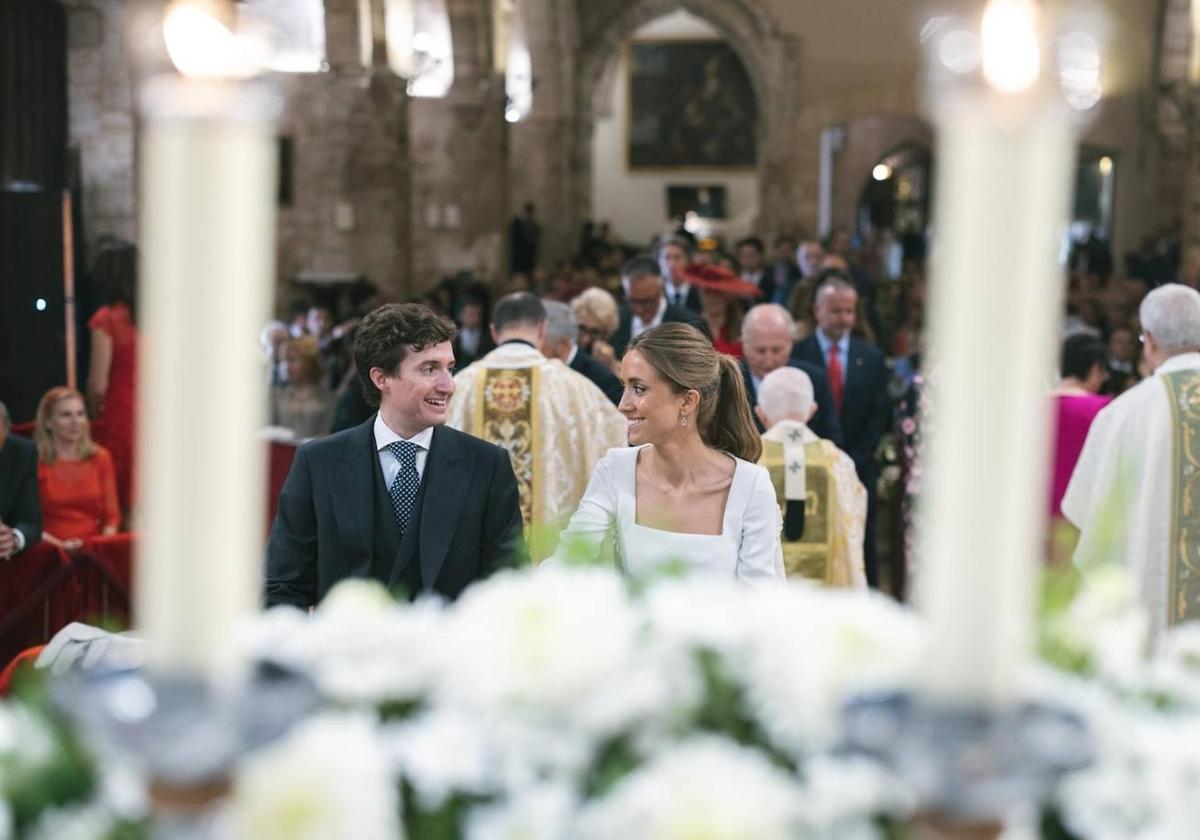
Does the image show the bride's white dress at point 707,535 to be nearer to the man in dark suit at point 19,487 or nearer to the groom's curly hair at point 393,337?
the groom's curly hair at point 393,337

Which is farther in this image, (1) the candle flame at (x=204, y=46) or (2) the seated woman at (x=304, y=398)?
(2) the seated woman at (x=304, y=398)

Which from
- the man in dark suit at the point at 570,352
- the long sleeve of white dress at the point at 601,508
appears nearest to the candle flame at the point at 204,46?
the long sleeve of white dress at the point at 601,508

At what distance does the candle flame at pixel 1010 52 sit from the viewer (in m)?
0.90

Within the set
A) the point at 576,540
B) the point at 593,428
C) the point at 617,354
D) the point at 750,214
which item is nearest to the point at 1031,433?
the point at 576,540

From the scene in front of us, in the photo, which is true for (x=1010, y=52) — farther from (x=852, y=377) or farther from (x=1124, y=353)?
(x=1124, y=353)

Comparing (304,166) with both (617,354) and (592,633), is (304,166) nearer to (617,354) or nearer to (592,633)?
(617,354)

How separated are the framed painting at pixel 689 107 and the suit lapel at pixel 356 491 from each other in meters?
Answer: 29.3

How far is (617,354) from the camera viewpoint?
764cm

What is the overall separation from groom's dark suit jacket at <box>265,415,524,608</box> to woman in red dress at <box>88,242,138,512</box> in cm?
572

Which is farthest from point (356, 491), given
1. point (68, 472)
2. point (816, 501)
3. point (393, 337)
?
point (68, 472)

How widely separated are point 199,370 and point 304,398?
9.08 m

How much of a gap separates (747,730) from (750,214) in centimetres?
3218

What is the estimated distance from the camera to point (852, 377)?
7875mm

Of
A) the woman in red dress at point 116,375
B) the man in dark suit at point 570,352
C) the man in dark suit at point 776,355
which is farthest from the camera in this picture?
the woman in red dress at point 116,375
